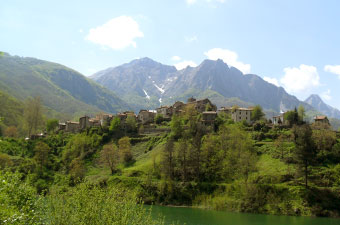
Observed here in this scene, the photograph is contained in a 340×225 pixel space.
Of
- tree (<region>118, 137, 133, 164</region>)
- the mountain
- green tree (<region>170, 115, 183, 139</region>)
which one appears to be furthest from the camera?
the mountain

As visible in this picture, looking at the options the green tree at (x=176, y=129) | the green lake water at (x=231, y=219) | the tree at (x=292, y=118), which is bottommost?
the green lake water at (x=231, y=219)

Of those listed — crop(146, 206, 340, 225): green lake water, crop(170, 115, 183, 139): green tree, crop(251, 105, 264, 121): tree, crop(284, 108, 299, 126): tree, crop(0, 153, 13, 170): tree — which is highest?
crop(251, 105, 264, 121): tree

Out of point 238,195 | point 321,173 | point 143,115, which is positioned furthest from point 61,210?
point 143,115

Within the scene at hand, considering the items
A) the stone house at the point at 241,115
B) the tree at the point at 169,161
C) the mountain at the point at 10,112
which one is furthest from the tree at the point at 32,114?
the stone house at the point at 241,115

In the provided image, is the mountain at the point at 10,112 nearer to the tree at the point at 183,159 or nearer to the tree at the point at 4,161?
the tree at the point at 4,161

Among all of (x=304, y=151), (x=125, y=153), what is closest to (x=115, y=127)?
(x=125, y=153)

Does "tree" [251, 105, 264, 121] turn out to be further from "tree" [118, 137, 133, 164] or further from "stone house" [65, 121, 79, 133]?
"stone house" [65, 121, 79, 133]

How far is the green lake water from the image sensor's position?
51.7 m

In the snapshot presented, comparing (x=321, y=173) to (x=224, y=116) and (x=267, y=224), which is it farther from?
(x=224, y=116)

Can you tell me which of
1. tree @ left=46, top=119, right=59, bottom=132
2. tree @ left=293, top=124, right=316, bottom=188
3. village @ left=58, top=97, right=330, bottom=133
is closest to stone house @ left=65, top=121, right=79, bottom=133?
village @ left=58, top=97, right=330, bottom=133

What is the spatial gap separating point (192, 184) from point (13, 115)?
Result: 462 feet

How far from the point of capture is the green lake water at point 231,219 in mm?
51656

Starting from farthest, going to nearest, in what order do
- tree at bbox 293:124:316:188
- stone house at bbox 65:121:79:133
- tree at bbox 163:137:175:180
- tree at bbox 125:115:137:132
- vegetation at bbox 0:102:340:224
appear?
1. stone house at bbox 65:121:79:133
2. tree at bbox 125:115:137:132
3. tree at bbox 163:137:175:180
4. tree at bbox 293:124:316:188
5. vegetation at bbox 0:102:340:224

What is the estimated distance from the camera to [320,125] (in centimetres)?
9712
